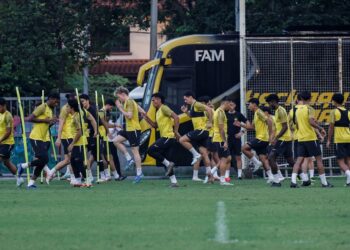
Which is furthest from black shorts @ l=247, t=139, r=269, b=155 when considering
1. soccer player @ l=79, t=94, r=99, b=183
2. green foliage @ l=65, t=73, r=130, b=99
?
green foliage @ l=65, t=73, r=130, b=99

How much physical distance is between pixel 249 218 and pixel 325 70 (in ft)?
48.9

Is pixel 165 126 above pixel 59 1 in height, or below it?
below

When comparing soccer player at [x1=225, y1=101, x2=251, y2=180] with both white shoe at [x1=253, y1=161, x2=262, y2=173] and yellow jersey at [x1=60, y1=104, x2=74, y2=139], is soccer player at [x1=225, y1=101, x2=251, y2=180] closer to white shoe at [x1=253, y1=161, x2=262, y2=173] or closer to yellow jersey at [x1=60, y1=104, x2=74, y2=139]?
white shoe at [x1=253, y1=161, x2=262, y2=173]

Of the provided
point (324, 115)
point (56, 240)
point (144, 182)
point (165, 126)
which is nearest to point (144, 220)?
point (56, 240)

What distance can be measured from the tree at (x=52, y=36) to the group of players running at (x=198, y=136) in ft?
39.8

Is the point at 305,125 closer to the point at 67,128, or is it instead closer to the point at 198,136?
the point at 198,136

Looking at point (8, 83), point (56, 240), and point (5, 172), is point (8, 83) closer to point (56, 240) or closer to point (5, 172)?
point (5, 172)

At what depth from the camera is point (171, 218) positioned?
1666cm

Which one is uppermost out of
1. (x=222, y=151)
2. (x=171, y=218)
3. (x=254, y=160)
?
(x=222, y=151)

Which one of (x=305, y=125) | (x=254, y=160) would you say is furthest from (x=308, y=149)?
(x=254, y=160)

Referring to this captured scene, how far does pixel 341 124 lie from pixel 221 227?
11.4 metres

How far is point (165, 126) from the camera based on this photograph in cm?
2595

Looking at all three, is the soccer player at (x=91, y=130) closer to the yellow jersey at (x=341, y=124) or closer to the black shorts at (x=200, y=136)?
the black shorts at (x=200, y=136)

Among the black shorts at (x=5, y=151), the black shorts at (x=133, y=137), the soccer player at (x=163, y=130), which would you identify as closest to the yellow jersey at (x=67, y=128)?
the black shorts at (x=5, y=151)
